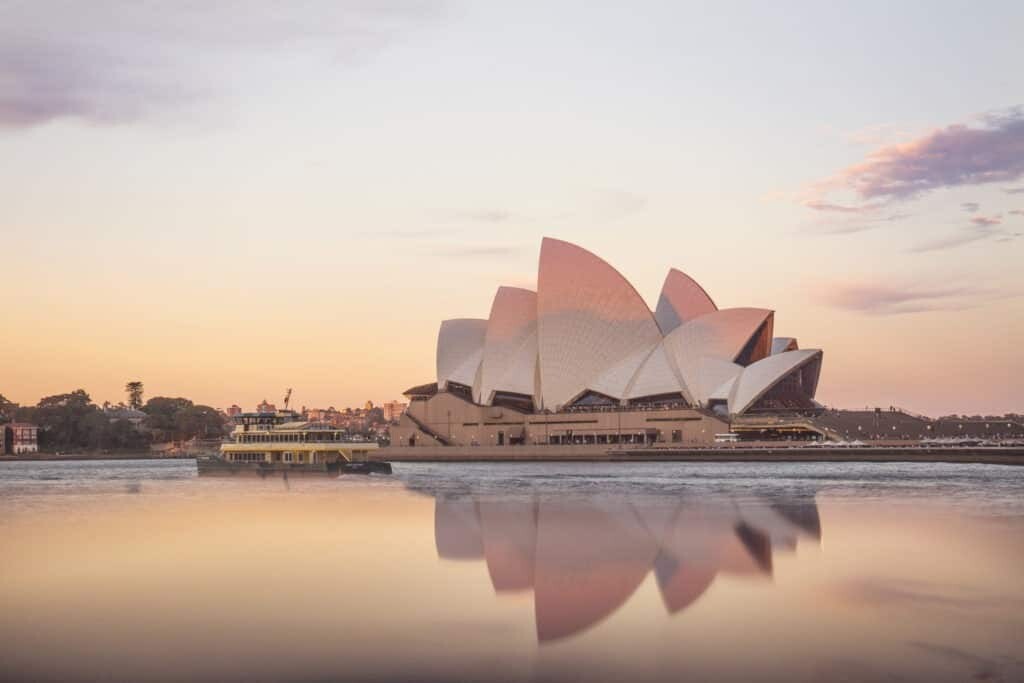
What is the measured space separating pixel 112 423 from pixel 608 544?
131 meters

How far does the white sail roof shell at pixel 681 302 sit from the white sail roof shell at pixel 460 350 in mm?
20495

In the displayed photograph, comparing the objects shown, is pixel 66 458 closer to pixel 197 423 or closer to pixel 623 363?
pixel 197 423

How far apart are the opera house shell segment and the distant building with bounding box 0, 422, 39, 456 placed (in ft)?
252

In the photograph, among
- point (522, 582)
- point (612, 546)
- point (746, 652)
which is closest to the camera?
point (746, 652)

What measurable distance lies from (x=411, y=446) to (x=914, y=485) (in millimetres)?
69096

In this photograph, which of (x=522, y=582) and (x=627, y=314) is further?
(x=627, y=314)

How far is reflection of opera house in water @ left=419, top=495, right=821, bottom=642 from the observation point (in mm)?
15539

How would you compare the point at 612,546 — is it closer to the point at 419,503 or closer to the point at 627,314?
the point at 419,503

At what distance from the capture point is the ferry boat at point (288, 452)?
2420 inches

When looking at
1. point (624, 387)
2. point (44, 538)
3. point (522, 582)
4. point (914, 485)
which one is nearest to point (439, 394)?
point (624, 387)

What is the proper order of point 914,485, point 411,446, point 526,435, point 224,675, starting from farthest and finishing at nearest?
point 411,446, point 526,435, point 914,485, point 224,675

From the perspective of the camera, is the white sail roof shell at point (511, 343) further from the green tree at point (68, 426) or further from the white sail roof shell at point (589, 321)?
the green tree at point (68, 426)

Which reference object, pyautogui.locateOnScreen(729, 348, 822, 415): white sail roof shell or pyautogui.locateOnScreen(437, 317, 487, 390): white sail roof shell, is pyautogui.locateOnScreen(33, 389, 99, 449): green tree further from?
pyautogui.locateOnScreen(729, 348, 822, 415): white sail roof shell

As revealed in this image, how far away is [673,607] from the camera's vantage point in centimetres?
1449
